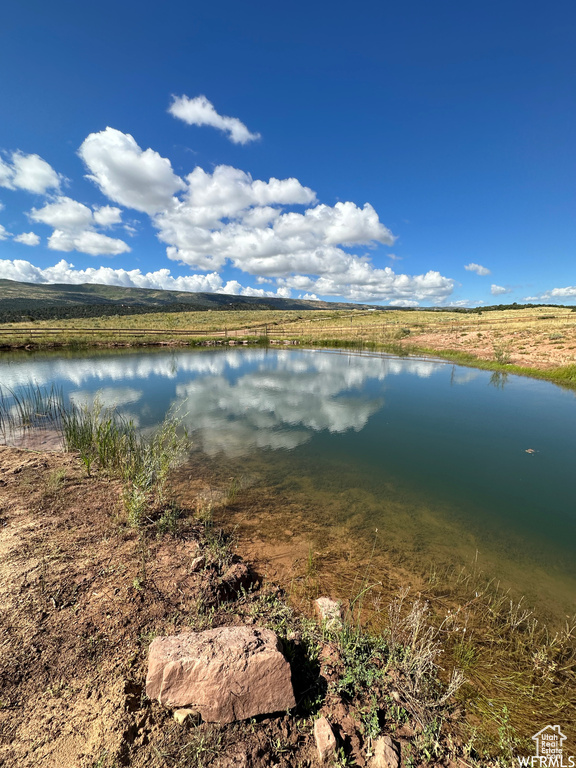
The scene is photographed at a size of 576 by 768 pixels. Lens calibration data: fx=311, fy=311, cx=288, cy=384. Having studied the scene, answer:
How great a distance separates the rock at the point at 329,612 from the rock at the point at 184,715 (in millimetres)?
1741

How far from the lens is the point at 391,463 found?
405 inches

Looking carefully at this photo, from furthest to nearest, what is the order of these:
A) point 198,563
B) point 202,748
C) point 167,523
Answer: point 167,523
point 198,563
point 202,748

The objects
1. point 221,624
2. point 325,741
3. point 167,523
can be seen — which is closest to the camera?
point 325,741

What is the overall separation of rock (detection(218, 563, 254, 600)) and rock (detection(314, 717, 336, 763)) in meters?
1.95

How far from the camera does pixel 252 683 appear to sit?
2930 millimetres

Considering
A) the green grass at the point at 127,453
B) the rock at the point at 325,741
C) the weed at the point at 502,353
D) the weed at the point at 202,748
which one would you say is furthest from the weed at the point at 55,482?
the weed at the point at 502,353

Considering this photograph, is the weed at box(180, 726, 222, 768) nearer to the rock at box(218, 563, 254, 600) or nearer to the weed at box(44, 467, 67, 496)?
the rock at box(218, 563, 254, 600)

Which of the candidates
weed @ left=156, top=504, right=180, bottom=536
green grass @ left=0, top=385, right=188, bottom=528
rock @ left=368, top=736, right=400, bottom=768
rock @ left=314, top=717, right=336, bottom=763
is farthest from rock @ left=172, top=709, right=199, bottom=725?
green grass @ left=0, top=385, right=188, bottom=528

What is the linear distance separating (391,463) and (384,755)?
8.03 m

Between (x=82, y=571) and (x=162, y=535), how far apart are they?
132cm
